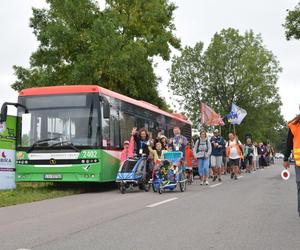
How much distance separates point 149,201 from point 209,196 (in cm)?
177

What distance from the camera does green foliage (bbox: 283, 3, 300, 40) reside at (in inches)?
1208

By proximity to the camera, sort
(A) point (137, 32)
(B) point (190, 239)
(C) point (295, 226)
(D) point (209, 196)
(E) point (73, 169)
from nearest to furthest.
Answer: (B) point (190, 239)
(C) point (295, 226)
(D) point (209, 196)
(E) point (73, 169)
(A) point (137, 32)

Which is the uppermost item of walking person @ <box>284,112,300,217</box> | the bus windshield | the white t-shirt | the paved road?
the bus windshield

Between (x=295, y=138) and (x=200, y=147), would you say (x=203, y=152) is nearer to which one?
(x=200, y=147)

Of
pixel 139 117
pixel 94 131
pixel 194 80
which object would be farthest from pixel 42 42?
pixel 194 80

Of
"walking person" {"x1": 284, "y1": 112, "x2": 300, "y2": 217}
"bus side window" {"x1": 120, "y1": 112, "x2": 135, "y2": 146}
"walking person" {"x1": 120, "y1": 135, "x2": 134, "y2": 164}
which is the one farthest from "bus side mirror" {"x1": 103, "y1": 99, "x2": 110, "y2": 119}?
"walking person" {"x1": 284, "y1": 112, "x2": 300, "y2": 217}

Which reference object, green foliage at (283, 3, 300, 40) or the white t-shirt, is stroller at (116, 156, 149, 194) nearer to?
the white t-shirt

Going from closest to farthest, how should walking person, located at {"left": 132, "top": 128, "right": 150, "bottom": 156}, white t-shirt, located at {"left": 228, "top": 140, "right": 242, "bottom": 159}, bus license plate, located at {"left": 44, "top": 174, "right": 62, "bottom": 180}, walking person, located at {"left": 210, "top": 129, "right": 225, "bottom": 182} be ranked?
bus license plate, located at {"left": 44, "top": 174, "right": 62, "bottom": 180}
walking person, located at {"left": 132, "top": 128, "right": 150, "bottom": 156}
walking person, located at {"left": 210, "top": 129, "right": 225, "bottom": 182}
white t-shirt, located at {"left": 228, "top": 140, "right": 242, "bottom": 159}

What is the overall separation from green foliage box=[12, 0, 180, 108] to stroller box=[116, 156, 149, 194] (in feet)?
49.6

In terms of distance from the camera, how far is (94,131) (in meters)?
15.4

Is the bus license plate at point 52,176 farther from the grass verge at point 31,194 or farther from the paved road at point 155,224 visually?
the paved road at point 155,224

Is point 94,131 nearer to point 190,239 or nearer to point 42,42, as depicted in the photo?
point 190,239

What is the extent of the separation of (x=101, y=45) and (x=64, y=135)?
1566 centimetres

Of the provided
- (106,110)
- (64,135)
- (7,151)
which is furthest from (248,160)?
(7,151)
